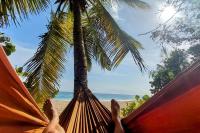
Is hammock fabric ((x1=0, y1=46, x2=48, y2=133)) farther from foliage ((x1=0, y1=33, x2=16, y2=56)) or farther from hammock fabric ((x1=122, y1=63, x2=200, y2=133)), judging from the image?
foliage ((x1=0, y1=33, x2=16, y2=56))

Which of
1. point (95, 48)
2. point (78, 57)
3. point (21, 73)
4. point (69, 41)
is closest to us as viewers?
point (78, 57)

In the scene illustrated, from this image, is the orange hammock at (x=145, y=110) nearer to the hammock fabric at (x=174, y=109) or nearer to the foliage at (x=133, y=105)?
the hammock fabric at (x=174, y=109)

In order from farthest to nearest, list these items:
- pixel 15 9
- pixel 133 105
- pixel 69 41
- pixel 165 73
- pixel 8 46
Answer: pixel 165 73, pixel 133 105, pixel 69 41, pixel 8 46, pixel 15 9

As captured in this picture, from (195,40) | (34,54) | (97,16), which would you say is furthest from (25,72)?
(195,40)

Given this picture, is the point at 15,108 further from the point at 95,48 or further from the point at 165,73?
the point at 165,73

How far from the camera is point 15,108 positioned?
2008 mm

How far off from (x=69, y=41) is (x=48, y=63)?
0.55 m

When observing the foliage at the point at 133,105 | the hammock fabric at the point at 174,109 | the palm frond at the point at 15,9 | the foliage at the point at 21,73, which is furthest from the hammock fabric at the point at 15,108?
the foliage at the point at 133,105

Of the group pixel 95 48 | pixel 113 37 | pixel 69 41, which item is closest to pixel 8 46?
pixel 69 41

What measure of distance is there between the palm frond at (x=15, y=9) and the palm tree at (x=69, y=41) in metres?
0.54

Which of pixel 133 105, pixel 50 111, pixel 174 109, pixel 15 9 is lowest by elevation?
pixel 174 109

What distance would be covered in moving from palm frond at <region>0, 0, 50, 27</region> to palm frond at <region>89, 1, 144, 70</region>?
1.04 meters

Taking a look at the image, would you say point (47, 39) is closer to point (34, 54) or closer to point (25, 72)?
point (34, 54)

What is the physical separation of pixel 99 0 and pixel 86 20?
71cm
